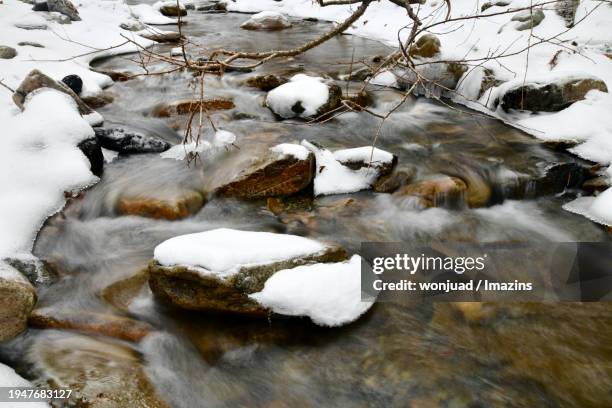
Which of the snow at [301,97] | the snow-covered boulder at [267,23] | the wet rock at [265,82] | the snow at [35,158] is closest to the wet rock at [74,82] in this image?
the snow at [35,158]

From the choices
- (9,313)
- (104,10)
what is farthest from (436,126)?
(104,10)

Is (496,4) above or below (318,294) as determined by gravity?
above

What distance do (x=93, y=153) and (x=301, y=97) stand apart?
291 centimetres

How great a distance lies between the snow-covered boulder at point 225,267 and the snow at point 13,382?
0.92 meters

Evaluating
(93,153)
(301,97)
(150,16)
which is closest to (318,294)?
(93,153)

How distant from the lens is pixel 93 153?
4637mm

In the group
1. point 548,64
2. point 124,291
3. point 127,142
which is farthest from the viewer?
point 548,64

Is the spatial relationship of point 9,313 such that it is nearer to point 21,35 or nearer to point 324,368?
point 324,368

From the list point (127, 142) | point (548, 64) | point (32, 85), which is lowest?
point (127, 142)

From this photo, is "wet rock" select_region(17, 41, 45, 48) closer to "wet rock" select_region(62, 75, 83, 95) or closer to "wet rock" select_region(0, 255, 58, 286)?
"wet rock" select_region(62, 75, 83, 95)

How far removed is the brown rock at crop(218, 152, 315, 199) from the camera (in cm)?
420

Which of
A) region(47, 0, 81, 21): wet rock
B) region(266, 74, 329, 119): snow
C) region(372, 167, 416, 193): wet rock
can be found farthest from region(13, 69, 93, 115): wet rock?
region(47, 0, 81, 21): wet rock

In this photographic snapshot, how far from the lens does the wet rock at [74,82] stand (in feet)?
20.1

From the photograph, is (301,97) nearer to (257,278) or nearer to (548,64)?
(257,278)
